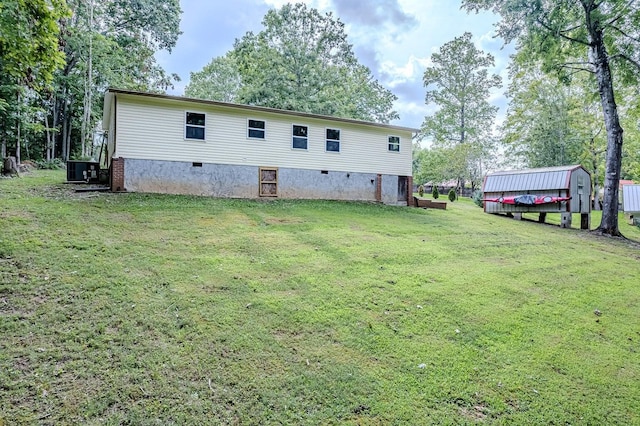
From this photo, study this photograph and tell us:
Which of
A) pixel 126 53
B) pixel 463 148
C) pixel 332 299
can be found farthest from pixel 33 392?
pixel 463 148

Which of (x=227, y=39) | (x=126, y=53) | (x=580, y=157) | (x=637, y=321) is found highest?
(x=227, y=39)

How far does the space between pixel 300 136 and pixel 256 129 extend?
1941 mm

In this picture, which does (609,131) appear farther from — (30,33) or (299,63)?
(30,33)

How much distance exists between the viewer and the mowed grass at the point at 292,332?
2.89 meters

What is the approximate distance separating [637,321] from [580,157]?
25702 mm

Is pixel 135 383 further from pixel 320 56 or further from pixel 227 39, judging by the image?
Result: pixel 227 39

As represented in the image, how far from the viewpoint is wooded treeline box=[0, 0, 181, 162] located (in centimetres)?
1989

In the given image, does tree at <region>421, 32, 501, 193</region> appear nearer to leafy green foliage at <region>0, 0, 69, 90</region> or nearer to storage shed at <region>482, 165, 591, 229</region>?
storage shed at <region>482, 165, 591, 229</region>

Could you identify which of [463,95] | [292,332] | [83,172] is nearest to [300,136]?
[83,172]

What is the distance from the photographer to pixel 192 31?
26344 mm

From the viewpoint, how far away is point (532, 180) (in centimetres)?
1633

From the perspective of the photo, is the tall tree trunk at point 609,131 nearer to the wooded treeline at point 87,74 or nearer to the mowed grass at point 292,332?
the mowed grass at point 292,332

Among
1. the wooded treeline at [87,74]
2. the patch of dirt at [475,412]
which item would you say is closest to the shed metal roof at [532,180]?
the patch of dirt at [475,412]

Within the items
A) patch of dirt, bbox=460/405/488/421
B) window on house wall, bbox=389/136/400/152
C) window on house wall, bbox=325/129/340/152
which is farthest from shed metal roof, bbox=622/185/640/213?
patch of dirt, bbox=460/405/488/421
